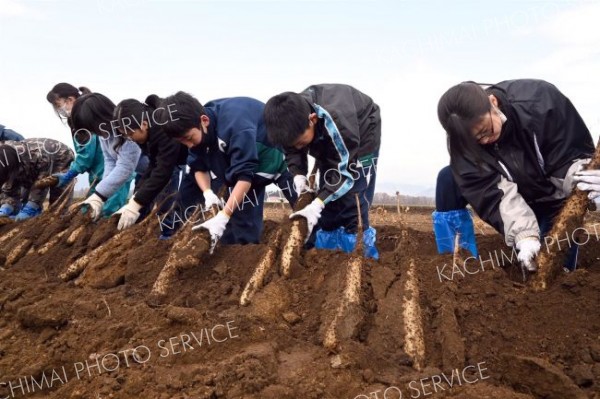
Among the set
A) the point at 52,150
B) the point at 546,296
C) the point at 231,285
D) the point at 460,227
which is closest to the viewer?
the point at 546,296

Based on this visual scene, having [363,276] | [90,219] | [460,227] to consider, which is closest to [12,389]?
[363,276]

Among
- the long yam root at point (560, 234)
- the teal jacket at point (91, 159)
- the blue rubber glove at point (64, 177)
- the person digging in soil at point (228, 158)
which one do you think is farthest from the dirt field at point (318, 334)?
the blue rubber glove at point (64, 177)

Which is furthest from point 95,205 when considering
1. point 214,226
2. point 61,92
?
point 214,226

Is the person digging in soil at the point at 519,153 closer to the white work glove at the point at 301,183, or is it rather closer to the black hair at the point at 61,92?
the white work glove at the point at 301,183

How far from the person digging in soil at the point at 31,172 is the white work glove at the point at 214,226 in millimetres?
3118

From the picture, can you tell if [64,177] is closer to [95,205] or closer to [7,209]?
[7,209]

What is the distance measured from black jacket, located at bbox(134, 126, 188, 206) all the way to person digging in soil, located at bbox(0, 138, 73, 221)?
7.04 ft

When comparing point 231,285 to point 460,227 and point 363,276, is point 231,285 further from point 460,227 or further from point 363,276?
point 460,227

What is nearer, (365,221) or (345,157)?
(345,157)

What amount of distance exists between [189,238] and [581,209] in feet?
7.14

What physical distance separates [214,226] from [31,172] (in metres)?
3.68

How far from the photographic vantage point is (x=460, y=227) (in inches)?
125

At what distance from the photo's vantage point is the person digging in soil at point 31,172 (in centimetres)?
541

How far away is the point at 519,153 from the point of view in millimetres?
2568
